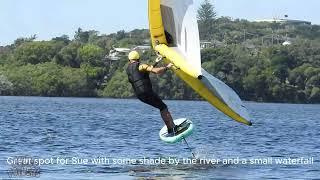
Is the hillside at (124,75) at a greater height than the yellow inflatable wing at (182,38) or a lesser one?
lesser

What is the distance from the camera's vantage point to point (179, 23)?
2495 cm

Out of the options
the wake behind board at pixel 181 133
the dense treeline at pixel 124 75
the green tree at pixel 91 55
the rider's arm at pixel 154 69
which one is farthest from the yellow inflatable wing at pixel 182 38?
the green tree at pixel 91 55

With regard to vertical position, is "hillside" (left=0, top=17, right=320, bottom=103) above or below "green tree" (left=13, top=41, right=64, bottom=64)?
below

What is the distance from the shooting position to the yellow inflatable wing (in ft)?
80.3

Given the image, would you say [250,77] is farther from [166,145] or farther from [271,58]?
[166,145]

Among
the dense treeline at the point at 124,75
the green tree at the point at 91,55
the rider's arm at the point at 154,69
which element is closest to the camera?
the rider's arm at the point at 154,69

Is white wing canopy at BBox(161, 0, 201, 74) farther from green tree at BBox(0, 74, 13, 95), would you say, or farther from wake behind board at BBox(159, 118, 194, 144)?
green tree at BBox(0, 74, 13, 95)

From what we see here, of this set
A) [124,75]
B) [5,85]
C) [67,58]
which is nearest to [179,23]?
[124,75]

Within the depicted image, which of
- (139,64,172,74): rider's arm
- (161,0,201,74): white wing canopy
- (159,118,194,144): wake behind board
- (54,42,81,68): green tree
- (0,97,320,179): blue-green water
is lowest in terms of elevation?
(54,42,81,68): green tree

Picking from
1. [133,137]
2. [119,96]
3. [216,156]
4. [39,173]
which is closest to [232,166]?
[216,156]

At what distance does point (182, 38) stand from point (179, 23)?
1.49ft

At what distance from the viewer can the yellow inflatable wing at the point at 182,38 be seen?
80.3 ft

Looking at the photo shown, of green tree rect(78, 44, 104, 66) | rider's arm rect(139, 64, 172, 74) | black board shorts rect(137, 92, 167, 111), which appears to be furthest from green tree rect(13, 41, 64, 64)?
rider's arm rect(139, 64, 172, 74)

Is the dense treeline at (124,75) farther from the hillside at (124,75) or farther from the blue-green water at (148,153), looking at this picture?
the blue-green water at (148,153)
